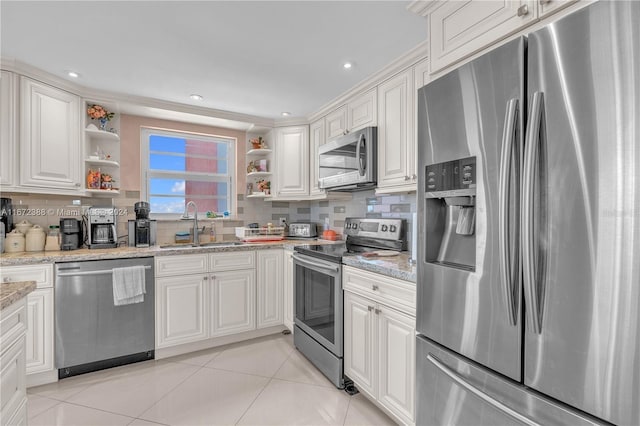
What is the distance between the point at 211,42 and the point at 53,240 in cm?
213

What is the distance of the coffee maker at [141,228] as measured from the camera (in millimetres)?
2854

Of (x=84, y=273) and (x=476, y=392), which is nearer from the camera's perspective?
(x=476, y=392)

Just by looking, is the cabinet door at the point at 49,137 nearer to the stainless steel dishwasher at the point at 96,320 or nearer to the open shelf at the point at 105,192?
the open shelf at the point at 105,192

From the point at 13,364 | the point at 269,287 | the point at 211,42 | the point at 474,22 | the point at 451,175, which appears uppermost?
the point at 211,42

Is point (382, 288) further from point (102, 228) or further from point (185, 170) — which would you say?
point (185, 170)

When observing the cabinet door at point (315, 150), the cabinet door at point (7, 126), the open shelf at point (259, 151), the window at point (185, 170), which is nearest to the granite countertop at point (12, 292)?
the cabinet door at point (7, 126)

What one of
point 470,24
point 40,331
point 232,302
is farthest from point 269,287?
point 470,24

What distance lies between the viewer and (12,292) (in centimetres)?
107

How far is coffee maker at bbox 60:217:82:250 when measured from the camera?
102 inches

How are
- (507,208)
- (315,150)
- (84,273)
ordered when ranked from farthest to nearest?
(315,150)
(84,273)
(507,208)

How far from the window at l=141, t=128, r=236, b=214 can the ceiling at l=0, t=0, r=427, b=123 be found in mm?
753

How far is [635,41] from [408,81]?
1.48 meters

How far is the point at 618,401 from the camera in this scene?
0.79m

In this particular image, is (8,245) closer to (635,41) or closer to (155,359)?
(155,359)
